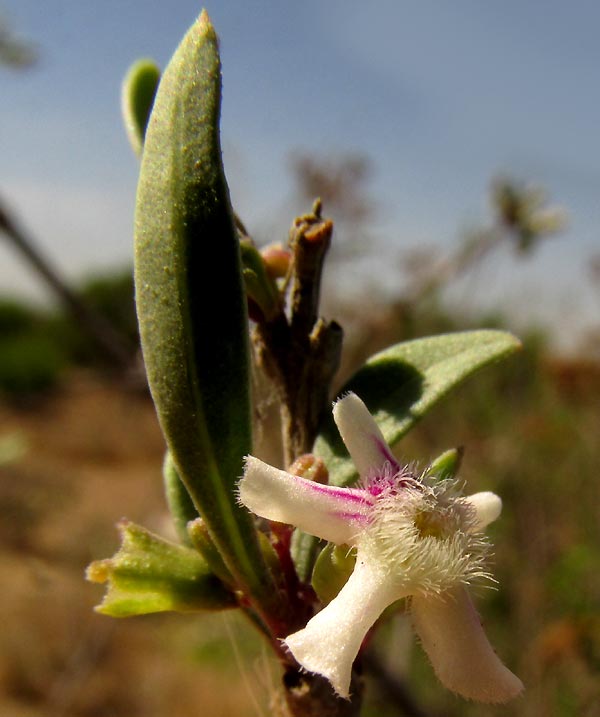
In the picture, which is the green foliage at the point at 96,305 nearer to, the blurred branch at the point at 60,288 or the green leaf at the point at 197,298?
the blurred branch at the point at 60,288

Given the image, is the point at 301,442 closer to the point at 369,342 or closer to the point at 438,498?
the point at 438,498

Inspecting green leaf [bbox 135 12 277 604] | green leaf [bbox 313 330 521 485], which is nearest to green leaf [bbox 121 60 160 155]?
green leaf [bbox 135 12 277 604]

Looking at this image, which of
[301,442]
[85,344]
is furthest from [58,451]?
[301,442]

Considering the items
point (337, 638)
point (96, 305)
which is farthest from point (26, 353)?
point (337, 638)

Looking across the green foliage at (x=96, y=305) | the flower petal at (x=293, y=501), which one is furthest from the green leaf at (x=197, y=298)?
the green foliage at (x=96, y=305)

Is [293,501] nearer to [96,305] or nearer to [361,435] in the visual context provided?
[361,435]
